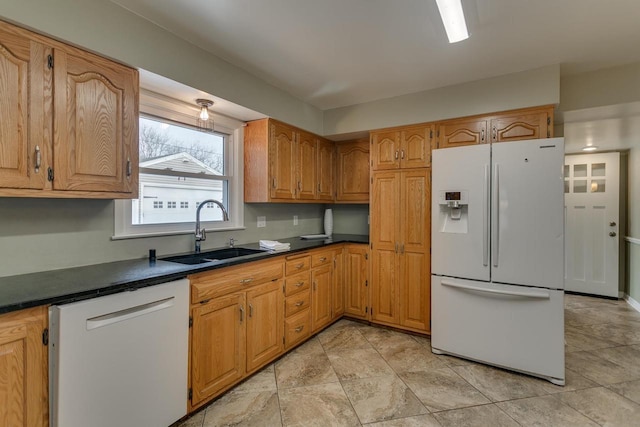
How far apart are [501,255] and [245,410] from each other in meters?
2.26

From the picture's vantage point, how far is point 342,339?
122 inches

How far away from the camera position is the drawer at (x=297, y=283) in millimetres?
2721

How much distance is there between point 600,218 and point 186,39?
5.80 metres

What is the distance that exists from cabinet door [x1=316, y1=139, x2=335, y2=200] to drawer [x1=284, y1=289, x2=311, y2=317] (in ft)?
4.04

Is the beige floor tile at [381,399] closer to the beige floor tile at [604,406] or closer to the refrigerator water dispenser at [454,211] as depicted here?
the beige floor tile at [604,406]

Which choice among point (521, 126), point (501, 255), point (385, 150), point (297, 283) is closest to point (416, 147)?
point (385, 150)

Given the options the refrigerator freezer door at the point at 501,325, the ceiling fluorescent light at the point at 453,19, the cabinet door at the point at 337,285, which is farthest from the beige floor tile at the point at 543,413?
the ceiling fluorescent light at the point at 453,19

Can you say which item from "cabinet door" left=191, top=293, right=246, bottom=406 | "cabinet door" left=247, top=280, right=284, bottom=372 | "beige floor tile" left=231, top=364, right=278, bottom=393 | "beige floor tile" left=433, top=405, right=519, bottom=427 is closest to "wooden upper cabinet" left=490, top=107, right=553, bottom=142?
"beige floor tile" left=433, top=405, right=519, bottom=427

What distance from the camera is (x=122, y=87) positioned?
5.98 feet

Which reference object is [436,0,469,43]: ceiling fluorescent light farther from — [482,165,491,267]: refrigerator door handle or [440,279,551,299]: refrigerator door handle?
[440,279,551,299]: refrigerator door handle

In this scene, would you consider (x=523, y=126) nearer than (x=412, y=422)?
No

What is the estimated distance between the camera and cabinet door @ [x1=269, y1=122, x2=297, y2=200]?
9.79 feet

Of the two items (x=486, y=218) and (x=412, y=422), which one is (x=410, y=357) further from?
(x=486, y=218)

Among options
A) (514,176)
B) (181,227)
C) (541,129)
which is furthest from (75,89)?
(541,129)
